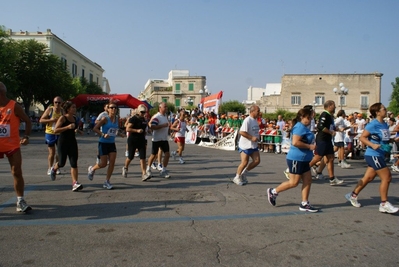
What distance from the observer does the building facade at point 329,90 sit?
64.7m

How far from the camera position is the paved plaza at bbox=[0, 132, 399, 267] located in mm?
3898

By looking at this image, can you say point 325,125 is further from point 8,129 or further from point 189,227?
point 8,129

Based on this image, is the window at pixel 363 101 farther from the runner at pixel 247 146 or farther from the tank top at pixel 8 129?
the tank top at pixel 8 129

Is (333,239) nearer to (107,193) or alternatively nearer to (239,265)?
(239,265)

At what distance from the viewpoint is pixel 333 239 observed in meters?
4.54

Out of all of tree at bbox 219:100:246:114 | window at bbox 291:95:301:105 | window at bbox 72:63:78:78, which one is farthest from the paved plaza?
window at bbox 72:63:78:78

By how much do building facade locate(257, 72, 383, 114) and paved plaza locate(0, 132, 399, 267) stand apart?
59.4 metres

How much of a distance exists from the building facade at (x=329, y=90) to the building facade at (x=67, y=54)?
3766cm

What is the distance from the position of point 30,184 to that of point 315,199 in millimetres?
5851

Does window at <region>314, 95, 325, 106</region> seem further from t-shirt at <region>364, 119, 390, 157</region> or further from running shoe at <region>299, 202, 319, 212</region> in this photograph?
running shoe at <region>299, 202, 319, 212</region>

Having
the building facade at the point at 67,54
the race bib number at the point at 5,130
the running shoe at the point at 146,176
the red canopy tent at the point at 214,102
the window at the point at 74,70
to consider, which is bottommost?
the running shoe at the point at 146,176

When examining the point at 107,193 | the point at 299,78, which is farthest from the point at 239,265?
the point at 299,78

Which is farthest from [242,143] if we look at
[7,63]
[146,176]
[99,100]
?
[7,63]

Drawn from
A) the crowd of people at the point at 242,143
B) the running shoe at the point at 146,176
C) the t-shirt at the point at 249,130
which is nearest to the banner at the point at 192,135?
the crowd of people at the point at 242,143
